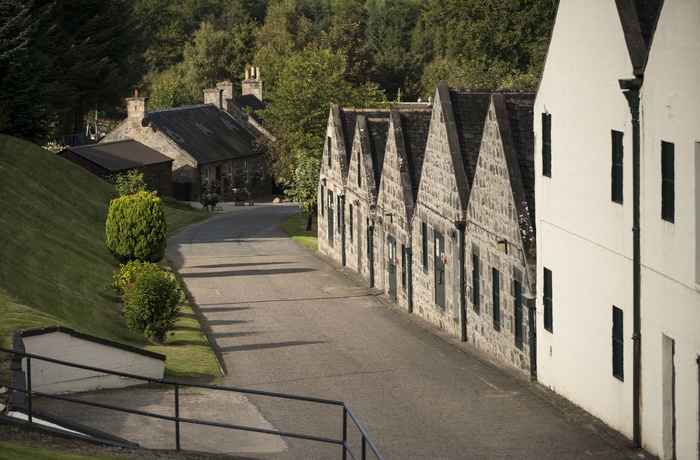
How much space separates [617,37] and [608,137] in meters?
1.91

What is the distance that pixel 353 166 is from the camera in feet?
158

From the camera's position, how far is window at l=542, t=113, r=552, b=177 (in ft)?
85.0

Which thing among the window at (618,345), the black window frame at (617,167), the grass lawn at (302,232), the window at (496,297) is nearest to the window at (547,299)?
the window at (496,297)

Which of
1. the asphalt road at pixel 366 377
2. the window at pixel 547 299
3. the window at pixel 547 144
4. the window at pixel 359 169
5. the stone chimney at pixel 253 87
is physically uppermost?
the stone chimney at pixel 253 87

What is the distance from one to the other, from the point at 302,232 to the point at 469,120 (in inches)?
1209

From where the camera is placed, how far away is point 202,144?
91.7 m

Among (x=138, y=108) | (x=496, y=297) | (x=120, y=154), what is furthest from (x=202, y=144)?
(x=496, y=297)

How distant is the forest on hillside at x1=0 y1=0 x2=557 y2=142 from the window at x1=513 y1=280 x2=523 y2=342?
3809cm

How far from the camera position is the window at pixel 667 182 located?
19.4 m

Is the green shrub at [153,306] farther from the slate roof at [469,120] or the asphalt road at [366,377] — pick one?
the slate roof at [469,120]

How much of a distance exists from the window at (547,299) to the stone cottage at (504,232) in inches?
26.1

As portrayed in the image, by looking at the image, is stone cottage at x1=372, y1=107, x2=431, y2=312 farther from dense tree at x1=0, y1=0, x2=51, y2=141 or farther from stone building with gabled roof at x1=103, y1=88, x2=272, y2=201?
stone building with gabled roof at x1=103, y1=88, x2=272, y2=201

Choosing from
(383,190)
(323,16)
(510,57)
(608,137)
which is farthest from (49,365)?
(323,16)

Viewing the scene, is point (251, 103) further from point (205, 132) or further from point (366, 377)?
point (366, 377)
